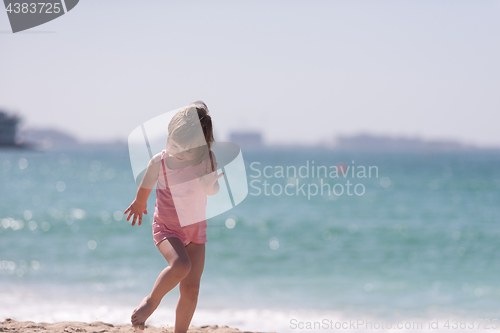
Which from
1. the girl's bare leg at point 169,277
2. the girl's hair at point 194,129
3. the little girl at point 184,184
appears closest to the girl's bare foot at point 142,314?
the girl's bare leg at point 169,277

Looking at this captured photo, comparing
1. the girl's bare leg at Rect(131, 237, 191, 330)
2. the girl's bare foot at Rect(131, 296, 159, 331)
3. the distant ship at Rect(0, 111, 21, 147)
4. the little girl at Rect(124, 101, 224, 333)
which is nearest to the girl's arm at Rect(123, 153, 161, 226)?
the little girl at Rect(124, 101, 224, 333)

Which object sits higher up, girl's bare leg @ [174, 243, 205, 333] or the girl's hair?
the girl's hair

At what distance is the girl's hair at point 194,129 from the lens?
8.32 feet

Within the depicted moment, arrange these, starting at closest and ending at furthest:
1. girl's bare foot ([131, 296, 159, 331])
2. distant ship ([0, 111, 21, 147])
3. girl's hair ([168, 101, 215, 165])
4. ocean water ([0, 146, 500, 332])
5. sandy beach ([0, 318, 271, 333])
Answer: girl's bare foot ([131, 296, 159, 331]), girl's hair ([168, 101, 215, 165]), sandy beach ([0, 318, 271, 333]), ocean water ([0, 146, 500, 332]), distant ship ([0, 111, 21, 147])

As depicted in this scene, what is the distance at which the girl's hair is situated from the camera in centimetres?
254

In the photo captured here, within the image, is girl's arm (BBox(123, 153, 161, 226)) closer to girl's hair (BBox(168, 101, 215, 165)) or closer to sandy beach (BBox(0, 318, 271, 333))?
girl's hair (BBox(168, 101, 215, 165))

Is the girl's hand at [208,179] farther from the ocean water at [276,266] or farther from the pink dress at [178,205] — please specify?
the ocean water at [276,266]

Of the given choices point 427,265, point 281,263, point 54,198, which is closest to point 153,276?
point 281,263

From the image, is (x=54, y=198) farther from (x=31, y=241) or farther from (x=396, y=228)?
(x=396, y=228)

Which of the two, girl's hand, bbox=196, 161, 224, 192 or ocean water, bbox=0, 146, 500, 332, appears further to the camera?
ocean water, bbox=0, 146, 500, 332

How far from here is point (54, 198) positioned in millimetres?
20266

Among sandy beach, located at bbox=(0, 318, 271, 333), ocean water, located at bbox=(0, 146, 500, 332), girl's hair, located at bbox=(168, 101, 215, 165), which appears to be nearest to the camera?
girl's hair, located at bbox=(168, 101, 215, 165)

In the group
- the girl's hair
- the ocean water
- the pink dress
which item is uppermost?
the girl's hair

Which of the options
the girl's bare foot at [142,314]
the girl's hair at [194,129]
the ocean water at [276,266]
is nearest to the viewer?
the girl's bare foot at [142,314]
